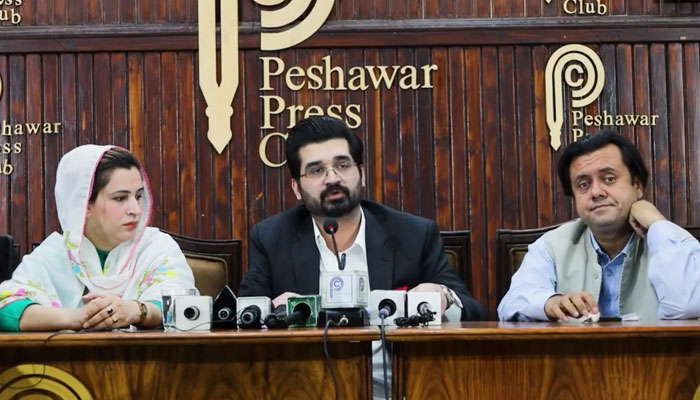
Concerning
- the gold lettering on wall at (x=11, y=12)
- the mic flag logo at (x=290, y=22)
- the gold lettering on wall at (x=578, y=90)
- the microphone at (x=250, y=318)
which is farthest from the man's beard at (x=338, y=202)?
the gold lettering on wall at (x=11, y=12)

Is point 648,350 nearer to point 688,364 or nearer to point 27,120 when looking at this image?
point 688,364

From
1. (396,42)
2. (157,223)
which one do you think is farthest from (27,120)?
(396,42)

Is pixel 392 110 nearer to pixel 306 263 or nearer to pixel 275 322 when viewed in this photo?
pixel 306 263

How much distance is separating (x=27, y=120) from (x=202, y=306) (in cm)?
266

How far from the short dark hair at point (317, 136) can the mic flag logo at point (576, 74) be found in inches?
60.9

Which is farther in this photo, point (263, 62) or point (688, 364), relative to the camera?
point (263, 62)

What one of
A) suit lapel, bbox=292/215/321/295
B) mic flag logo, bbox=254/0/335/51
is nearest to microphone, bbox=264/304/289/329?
suit lapel, bbox=292/215/321/295

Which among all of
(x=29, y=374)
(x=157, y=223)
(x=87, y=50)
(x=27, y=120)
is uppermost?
(x=87, y=50)

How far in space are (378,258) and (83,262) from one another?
41.2 inches

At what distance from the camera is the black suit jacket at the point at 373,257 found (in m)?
3.78

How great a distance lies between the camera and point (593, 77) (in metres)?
5.09

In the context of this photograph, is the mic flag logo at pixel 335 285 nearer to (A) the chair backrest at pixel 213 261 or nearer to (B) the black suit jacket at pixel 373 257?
(B) the black suit jacket at pixel 373 257

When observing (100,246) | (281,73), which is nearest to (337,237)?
(100,246)

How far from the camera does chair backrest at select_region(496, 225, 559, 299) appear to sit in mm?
4848
